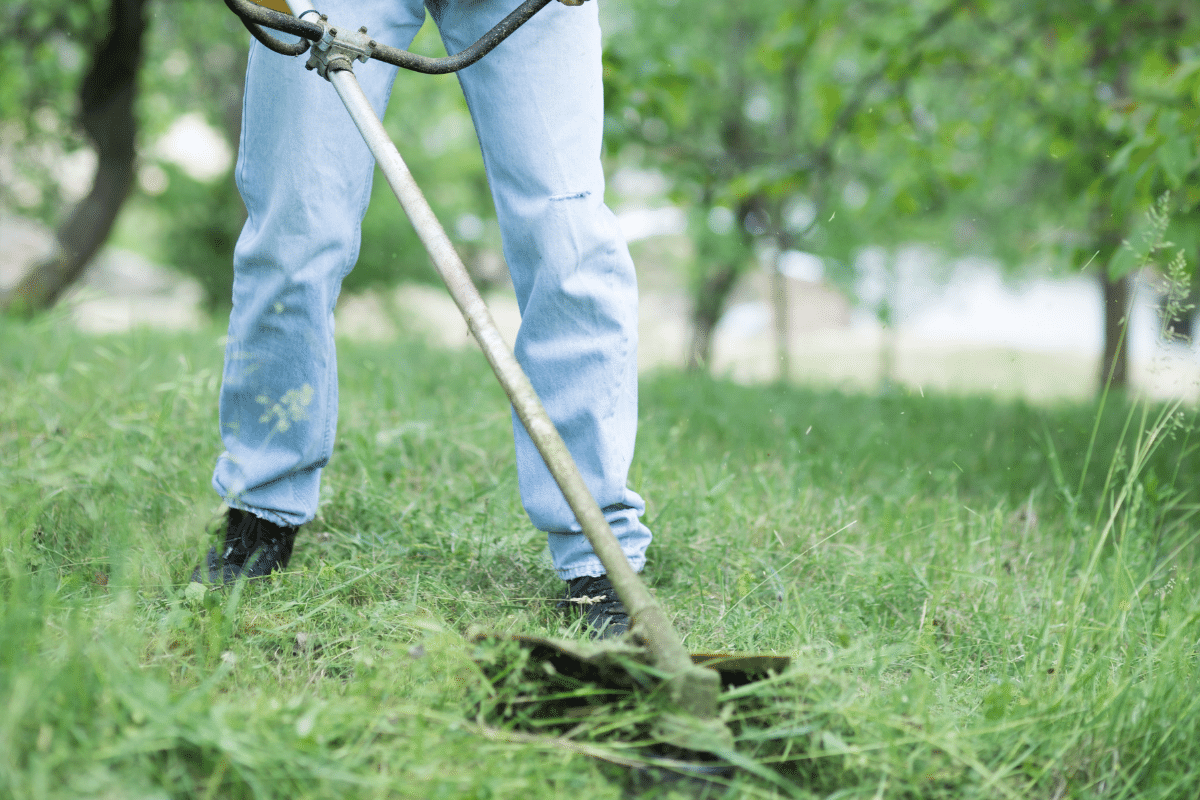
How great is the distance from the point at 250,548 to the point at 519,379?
0.81m

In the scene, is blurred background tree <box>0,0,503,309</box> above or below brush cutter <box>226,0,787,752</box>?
above

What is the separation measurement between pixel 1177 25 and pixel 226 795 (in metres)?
5.46

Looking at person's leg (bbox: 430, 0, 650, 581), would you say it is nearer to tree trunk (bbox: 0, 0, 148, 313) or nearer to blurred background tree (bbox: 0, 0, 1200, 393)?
blurred background tree (bbox: 0, 0, 1200, 393)

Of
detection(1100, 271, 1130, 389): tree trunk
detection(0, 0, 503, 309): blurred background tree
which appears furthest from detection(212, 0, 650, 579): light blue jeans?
detection(1100, 271, 1130, 389): tree trunk

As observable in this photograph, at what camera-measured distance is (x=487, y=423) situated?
9.12ft

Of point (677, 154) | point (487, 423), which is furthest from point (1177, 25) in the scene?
point (487, 423)

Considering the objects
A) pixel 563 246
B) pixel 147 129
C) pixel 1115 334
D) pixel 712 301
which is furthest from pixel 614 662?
pixel 147 129

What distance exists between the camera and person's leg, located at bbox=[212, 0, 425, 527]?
1.58m

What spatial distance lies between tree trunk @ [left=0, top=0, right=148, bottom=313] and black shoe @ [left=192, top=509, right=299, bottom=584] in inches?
241

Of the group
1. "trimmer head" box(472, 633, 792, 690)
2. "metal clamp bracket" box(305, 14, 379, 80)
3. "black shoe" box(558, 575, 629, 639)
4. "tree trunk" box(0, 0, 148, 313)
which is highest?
"tree trunk" box(0, 0, 148, 313)

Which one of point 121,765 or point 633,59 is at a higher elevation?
point 633,59

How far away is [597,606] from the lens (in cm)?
160

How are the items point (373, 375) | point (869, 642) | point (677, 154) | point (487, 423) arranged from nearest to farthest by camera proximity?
1. point (869, 642)
2. point (487, 423)
3. point (373, 375)
4. point (677, 154)

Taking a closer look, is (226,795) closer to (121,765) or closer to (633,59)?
(121,765)
